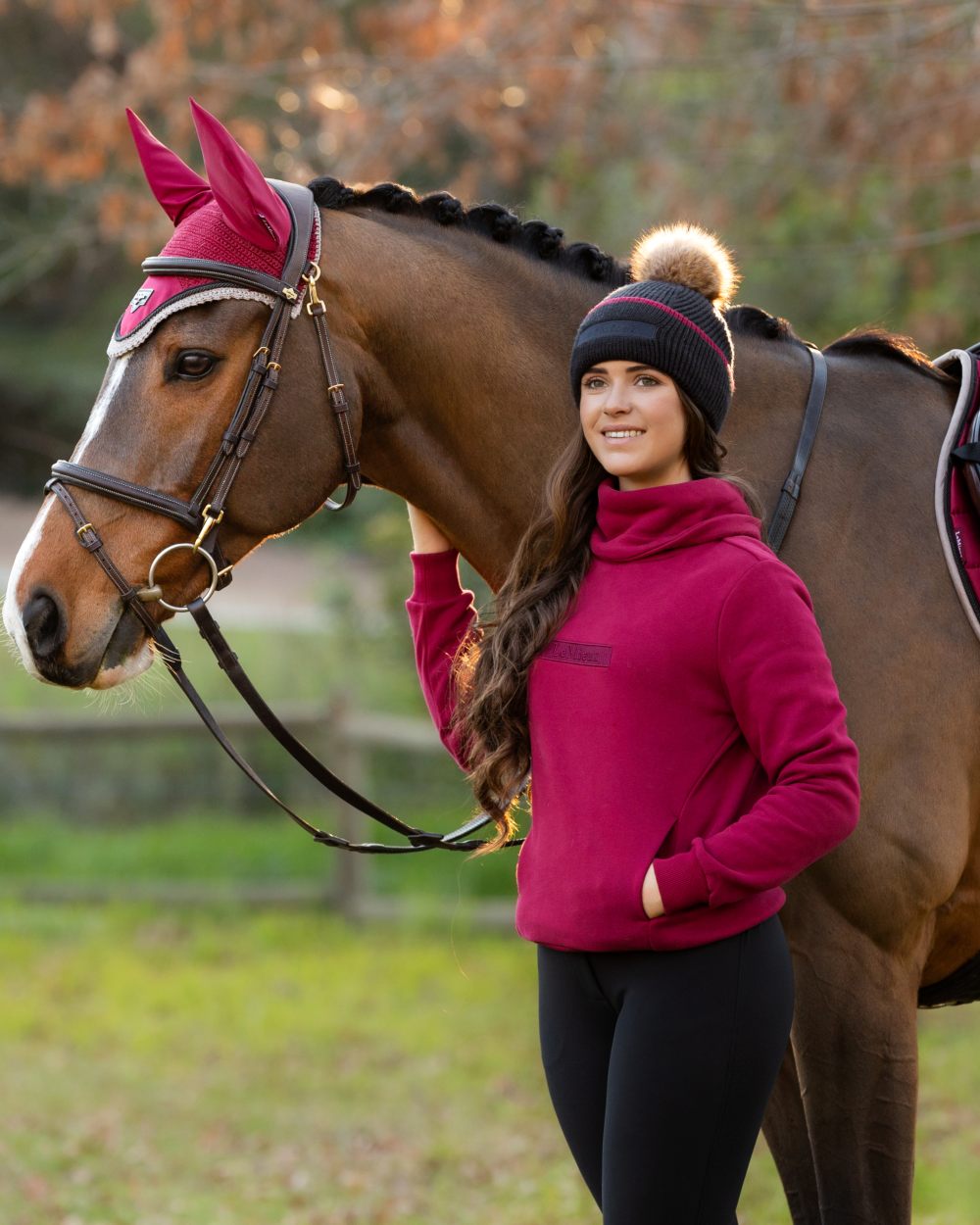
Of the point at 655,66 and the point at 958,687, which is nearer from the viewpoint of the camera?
the point at 958,687

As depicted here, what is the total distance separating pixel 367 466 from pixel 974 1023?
5.43 m

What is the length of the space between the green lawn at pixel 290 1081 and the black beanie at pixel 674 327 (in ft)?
11.0

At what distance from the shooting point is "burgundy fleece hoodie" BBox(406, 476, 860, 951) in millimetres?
1999

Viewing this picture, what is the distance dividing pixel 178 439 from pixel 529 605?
2.35 feet

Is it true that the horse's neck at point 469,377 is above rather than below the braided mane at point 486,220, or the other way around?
below

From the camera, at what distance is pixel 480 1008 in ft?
23.7

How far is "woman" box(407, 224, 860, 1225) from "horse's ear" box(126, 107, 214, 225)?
901mm

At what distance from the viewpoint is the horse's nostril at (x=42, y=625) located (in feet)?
7.97

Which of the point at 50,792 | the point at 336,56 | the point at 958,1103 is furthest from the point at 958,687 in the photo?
the point at 50,792

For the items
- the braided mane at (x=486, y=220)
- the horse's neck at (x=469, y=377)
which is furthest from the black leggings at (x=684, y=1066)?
the braided mane at (x=486, y=220)

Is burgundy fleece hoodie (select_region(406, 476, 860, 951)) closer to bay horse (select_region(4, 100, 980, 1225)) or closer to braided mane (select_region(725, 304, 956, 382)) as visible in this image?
bay horse (select_region(4, 100, 980, 1225))

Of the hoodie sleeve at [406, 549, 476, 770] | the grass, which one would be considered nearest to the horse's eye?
the hoodie sleeve at [406, 549, 476, 770]

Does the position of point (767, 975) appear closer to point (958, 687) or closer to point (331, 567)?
point (958, 687)

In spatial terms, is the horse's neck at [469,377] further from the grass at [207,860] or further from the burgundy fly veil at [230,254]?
the grass at [207,860]
